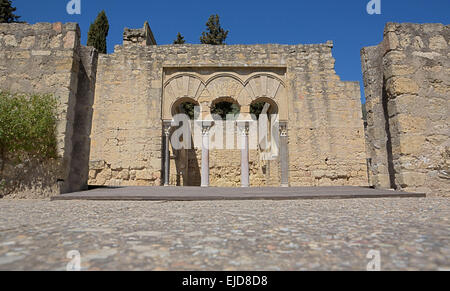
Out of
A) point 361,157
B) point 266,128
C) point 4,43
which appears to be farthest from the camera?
point 266,128

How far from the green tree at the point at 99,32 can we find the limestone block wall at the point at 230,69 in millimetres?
8077

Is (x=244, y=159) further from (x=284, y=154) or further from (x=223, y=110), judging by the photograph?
(x=223, y=110)

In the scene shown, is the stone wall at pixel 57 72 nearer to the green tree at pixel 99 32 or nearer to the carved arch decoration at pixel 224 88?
the carved arch decoration at pixel 224 88

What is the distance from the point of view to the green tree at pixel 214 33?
18.8 metres

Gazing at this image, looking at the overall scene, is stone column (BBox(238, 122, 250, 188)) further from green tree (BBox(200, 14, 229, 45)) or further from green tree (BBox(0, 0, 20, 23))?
green tree (BBox(0, 0, 20, 23))

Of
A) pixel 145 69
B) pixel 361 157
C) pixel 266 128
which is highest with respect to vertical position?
pixel 145 69

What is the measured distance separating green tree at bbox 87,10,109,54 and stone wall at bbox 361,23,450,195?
51.8 feet

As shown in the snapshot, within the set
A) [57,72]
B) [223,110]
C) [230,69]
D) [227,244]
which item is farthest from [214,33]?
[227,244]

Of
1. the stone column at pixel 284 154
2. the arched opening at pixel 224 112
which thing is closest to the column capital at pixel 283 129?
the stone column at pixel 284 154
